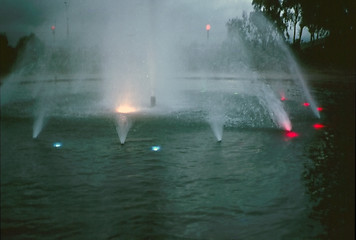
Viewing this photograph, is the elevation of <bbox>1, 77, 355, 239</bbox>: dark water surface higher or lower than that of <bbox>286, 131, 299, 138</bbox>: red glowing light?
lower

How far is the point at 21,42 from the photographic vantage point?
199 ft

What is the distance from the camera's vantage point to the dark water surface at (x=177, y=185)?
549 centimetres

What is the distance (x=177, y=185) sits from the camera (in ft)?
24.0

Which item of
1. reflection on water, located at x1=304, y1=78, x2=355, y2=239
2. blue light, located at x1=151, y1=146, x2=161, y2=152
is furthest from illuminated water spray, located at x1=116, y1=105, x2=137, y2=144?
reflection on water, located at x1=304, y1=78, x2=355, y2=239

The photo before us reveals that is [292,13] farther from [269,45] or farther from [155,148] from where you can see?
[155,148]

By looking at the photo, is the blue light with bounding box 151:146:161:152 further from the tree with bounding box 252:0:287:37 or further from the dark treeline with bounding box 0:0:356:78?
the tree with bounding box 252:0:287:37

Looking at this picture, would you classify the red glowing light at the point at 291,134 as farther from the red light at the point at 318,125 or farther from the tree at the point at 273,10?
the tree at the point at 273,10

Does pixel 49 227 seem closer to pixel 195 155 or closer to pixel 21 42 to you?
pixel 195 155

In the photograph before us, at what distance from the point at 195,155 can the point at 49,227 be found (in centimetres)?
469

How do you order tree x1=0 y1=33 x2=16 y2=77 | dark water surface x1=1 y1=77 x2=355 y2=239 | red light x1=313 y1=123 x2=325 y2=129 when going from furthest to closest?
tree x1=0 y1=33 x2=16 y2=77 < red light x1=313 y1=123 x2=325 y2=129 < dark water surface x1=1 y1=77 x2=355 y2=239

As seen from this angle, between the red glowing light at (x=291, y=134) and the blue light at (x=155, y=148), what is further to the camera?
the red glowing light at (x=291, y=134)

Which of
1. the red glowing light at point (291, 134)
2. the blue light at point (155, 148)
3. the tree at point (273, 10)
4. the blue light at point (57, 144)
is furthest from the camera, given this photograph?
the tree at point (273, 10)

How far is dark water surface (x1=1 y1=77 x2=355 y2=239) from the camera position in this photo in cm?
549

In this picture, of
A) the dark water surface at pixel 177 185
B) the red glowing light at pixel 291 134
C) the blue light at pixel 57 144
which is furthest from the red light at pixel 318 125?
the blue light at pixel 57 144
